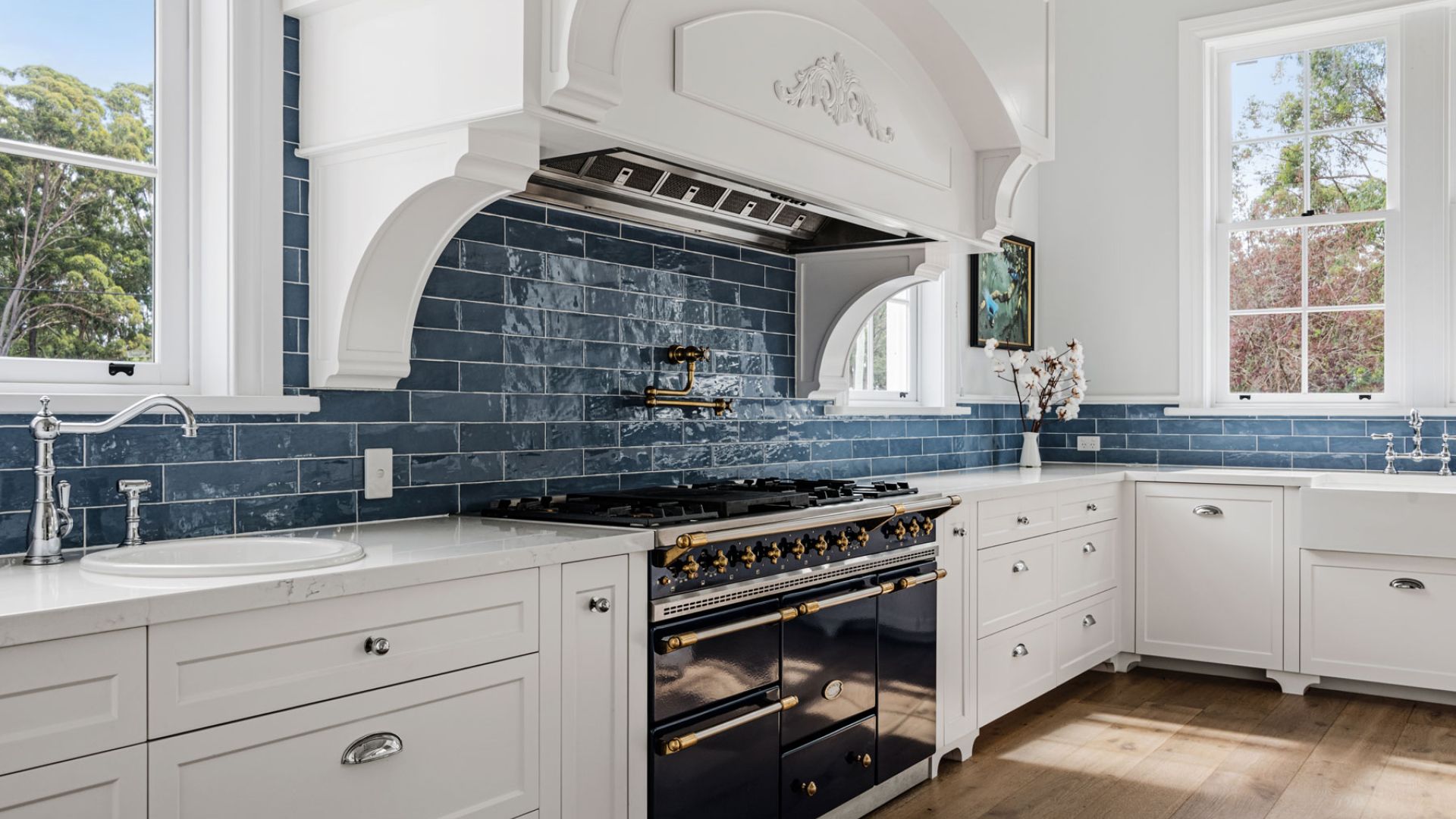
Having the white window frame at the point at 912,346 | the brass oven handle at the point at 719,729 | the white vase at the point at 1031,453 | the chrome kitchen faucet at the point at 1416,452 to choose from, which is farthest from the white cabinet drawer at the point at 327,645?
the chrome kitchen faucet at the point at 1416,452

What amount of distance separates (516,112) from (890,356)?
2.85 meters

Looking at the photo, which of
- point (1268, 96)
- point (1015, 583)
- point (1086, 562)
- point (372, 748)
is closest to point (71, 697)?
point (372, 748)

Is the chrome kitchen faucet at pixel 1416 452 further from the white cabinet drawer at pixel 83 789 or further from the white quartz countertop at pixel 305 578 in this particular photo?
the white cabinet drawer at pixel 83 789

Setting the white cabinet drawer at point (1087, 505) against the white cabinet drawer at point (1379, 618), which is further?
the white cabinet drawer at point (1087, 505)

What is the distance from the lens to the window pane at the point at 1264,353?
5.09m

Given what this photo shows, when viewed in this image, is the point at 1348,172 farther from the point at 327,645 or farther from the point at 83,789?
the point at 83,789

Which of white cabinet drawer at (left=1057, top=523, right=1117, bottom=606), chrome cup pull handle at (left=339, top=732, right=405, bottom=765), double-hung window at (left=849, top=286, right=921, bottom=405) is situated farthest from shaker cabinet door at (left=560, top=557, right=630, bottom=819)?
white cabinet drawer at (left=1057, top=523, right=1117, bottom=606)

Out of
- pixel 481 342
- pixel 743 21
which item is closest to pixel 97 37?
pixel 481 342

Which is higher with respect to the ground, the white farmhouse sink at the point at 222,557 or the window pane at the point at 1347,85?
the window pane at the point at 1347,85

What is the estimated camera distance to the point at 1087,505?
4465mm

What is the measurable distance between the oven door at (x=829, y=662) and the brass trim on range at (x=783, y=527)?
0.18 meters

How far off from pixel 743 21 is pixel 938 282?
95.9 inches

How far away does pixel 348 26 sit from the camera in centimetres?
235

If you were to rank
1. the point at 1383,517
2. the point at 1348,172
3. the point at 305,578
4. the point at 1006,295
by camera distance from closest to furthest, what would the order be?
the point at 305,578 < the point at 1383,517 < the point at 1348,172 < the point at 1006,295
